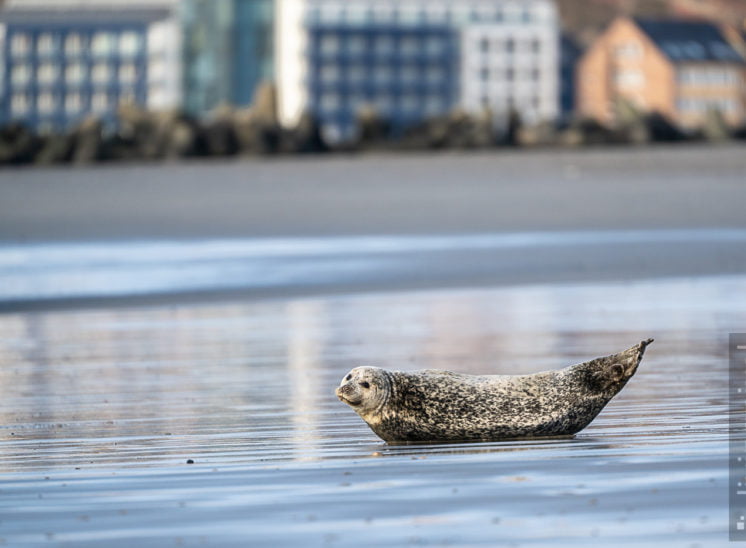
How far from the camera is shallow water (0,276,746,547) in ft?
22.8

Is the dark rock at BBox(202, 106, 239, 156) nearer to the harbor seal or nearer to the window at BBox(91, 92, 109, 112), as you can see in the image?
the harbor seal

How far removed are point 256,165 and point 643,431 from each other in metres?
46.1

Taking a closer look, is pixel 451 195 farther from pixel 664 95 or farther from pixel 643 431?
pixel 664 95

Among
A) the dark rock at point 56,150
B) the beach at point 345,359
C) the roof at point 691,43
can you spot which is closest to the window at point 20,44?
the roof at point 691,43

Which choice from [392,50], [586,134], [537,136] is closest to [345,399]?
[537,136]

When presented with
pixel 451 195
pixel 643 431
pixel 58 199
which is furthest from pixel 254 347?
pixel 58 199

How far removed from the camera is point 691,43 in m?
187

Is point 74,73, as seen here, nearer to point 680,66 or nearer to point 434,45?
point 434,45

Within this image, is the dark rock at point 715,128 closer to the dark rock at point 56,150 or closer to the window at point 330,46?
the dark rock at point 56,150

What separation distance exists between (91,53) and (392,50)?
101 feet

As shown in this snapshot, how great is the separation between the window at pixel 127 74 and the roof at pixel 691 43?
5126cm

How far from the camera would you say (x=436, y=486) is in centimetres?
786

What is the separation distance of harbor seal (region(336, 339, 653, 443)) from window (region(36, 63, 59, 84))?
191 m

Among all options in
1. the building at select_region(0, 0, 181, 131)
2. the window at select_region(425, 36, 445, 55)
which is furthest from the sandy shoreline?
the window at select_region(425, 36, 445, 55)
